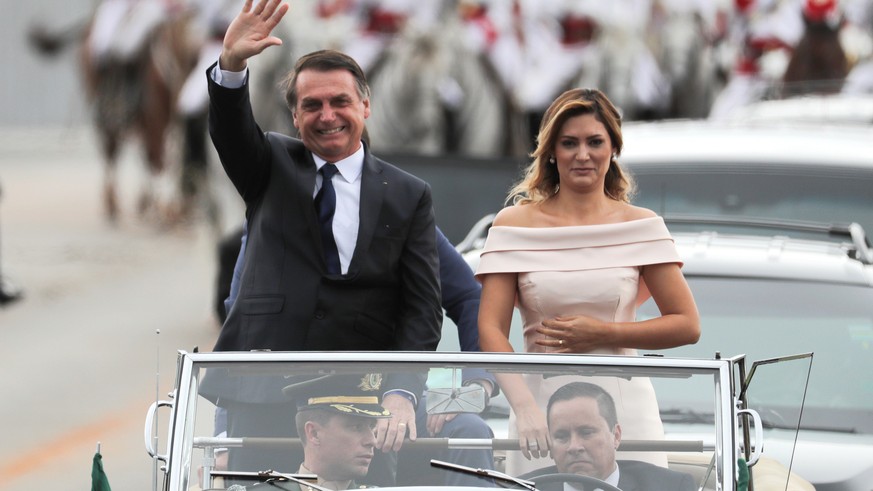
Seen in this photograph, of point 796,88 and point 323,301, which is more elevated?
point 796,88

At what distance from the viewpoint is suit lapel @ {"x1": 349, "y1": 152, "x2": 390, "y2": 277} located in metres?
4.70

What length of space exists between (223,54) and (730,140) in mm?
3784

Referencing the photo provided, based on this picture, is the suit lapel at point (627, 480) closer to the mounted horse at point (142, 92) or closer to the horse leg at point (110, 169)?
the mounted horse at point (142, 92)

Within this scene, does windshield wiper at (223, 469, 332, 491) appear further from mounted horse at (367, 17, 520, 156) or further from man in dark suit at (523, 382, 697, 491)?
mounted horse at (367, 17, 520, 156)

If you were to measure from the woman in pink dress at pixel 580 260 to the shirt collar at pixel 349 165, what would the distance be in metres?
0.39

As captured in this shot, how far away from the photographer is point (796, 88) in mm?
12711

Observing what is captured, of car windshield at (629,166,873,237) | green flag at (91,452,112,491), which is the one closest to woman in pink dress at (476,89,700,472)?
green flag at (91,452,112,491)

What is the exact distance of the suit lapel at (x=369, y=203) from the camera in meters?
4.70

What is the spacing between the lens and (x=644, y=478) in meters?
3.86

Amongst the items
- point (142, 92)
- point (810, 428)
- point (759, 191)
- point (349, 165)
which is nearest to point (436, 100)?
point (142, 92)

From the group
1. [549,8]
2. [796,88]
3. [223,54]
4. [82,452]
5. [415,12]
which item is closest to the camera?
[223,54]

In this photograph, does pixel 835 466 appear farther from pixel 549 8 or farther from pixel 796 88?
pixel 549 8

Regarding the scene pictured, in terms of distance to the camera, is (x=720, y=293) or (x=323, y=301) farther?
(x=720, y=293)

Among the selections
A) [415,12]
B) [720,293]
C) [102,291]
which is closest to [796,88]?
[415,12]
